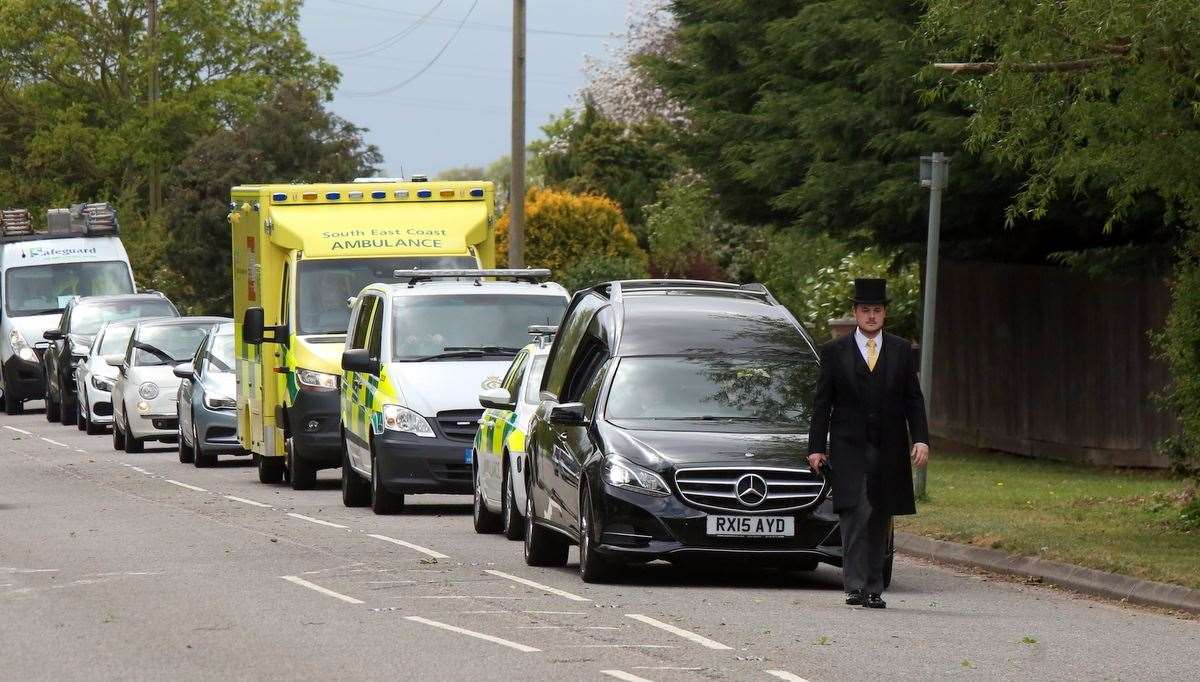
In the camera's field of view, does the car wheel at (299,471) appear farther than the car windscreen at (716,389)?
Yes

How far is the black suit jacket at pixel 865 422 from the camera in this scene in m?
12.6

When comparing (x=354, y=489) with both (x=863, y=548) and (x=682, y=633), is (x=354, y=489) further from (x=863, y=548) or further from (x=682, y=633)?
(x=682, y=633)

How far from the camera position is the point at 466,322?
66.7 feet

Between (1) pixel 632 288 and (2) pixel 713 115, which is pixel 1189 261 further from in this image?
(2) pixel 713 115

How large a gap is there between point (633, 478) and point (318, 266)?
33.1 feet

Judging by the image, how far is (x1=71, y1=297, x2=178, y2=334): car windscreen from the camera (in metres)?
36.7

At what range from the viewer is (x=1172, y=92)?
576 inches

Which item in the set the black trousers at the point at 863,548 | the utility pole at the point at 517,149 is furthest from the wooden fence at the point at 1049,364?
the black trousers at the point at 863,548

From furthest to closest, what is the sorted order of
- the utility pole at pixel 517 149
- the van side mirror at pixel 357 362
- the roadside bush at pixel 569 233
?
→ the roadside bush at pixel 569 233 < the utility pole at pixel 517 149 < the van side mirror at pixel 357 362

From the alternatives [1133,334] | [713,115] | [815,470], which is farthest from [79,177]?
[815,470]

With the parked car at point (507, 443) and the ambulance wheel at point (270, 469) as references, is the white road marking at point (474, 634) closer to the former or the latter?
the parked car at point (507, 443)

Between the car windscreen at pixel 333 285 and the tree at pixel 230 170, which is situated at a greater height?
the tree at pixel 230 170

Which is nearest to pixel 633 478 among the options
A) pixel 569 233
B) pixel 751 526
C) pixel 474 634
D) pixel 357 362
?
pixel 751 526

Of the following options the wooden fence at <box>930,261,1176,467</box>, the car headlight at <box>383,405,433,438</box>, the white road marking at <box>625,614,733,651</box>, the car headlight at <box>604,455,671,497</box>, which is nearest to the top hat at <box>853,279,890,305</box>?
the car headlight at <box>604,455,671,497</box>
